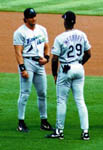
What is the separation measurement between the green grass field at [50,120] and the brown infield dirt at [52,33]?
1.99 m

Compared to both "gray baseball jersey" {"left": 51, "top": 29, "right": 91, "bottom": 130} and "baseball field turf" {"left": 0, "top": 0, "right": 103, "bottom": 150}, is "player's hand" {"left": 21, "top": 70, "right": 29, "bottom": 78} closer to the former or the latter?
"gray baseball jersey" {"left": 51, "top": 29, "right": 91, "bottom": 130}

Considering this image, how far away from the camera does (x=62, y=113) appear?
9.46 metres

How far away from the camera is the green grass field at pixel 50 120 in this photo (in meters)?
9.10

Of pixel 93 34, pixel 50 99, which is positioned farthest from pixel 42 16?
pixel 50 99

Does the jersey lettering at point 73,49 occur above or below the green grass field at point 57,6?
above

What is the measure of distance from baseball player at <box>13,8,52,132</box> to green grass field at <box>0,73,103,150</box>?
1.27ft

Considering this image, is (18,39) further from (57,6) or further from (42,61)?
(57,6)

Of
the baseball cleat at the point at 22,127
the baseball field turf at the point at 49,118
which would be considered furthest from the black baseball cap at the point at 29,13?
the baseball field turf at the point at 49,118

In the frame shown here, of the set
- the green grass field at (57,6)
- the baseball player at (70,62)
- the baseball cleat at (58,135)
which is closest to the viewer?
the baseball player at (70,62)

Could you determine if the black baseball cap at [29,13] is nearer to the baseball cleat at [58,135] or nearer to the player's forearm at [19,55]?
the player's forearm at [19,55]

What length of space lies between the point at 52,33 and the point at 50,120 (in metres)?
9.69

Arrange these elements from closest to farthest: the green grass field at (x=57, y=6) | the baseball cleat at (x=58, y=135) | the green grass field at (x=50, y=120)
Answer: the green grass field at (x=50, y=120), the baseball cleat at (x=58, y=135), the green grass field at (x=57, y=6)

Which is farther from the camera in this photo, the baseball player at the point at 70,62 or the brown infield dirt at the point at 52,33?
the brown infield dirt at the point at 52,33

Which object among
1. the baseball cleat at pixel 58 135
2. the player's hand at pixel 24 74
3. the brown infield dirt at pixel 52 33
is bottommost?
the brown infield dirt at pixel 52 33
